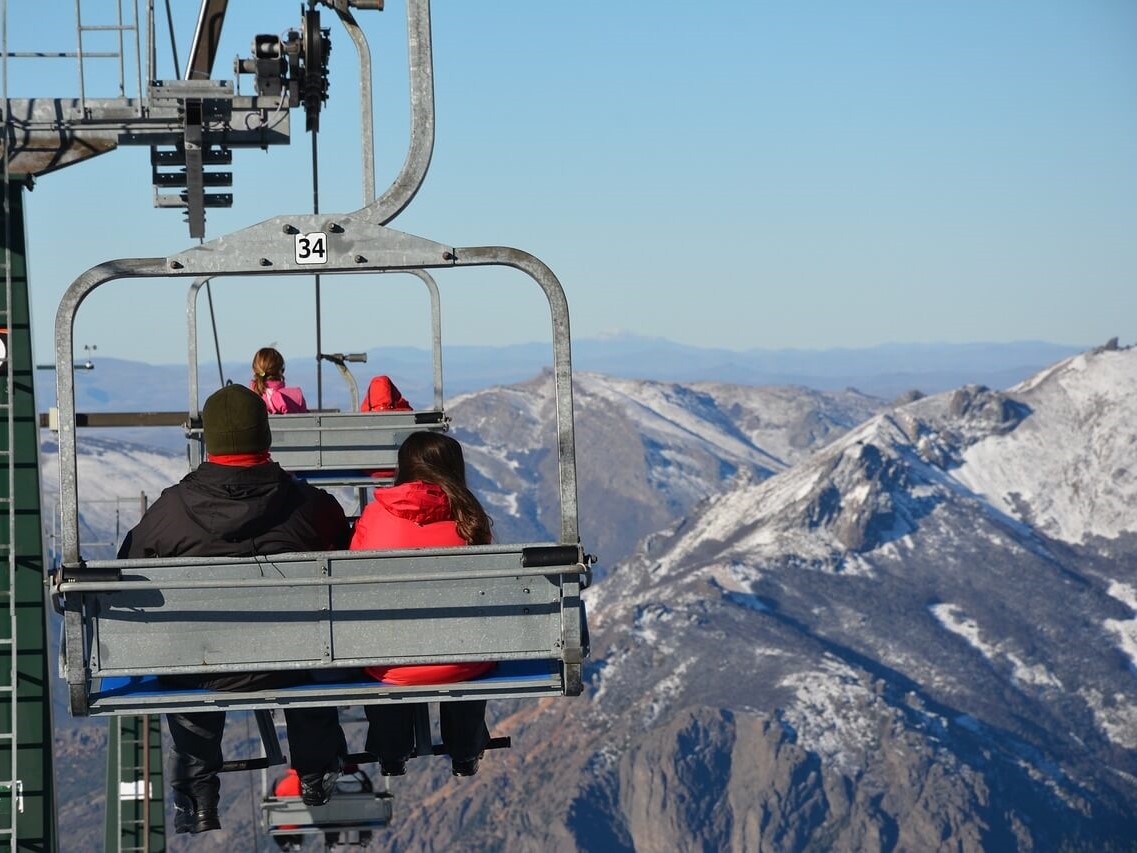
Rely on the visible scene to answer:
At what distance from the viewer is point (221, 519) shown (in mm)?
7551

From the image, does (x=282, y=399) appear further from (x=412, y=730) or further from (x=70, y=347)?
(x=70, y=347)

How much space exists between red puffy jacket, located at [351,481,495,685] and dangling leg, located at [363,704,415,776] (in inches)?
37.5

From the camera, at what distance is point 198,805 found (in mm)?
8805

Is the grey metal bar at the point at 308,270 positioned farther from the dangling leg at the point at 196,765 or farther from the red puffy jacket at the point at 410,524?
the dangling leg at the point at 196,765

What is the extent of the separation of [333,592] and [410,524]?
529 millimetres

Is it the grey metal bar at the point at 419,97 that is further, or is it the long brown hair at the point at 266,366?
the long brown hair at the point at 266,366

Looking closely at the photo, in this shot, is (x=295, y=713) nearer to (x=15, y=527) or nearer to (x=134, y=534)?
(x=134, y=534)

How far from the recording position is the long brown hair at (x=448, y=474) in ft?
25.3

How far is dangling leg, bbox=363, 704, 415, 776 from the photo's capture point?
8.72 m

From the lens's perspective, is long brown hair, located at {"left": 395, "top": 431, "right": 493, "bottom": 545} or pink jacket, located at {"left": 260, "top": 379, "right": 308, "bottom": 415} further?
pink jacket, located at {"left": 260, "top": 379, "right": 308, "bottom": 415}

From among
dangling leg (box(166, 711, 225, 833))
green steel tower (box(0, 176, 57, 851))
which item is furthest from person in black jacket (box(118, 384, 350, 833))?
green steel tower (box(0, 176, 57, 851))

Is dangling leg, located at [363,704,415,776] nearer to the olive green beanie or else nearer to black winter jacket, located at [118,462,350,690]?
black winter jacket, located at [118,462,350,690]

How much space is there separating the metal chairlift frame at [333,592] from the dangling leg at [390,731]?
3.33 ft

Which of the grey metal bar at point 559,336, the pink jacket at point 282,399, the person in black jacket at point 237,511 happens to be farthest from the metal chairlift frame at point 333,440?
the grey metal bar at point 559,336
